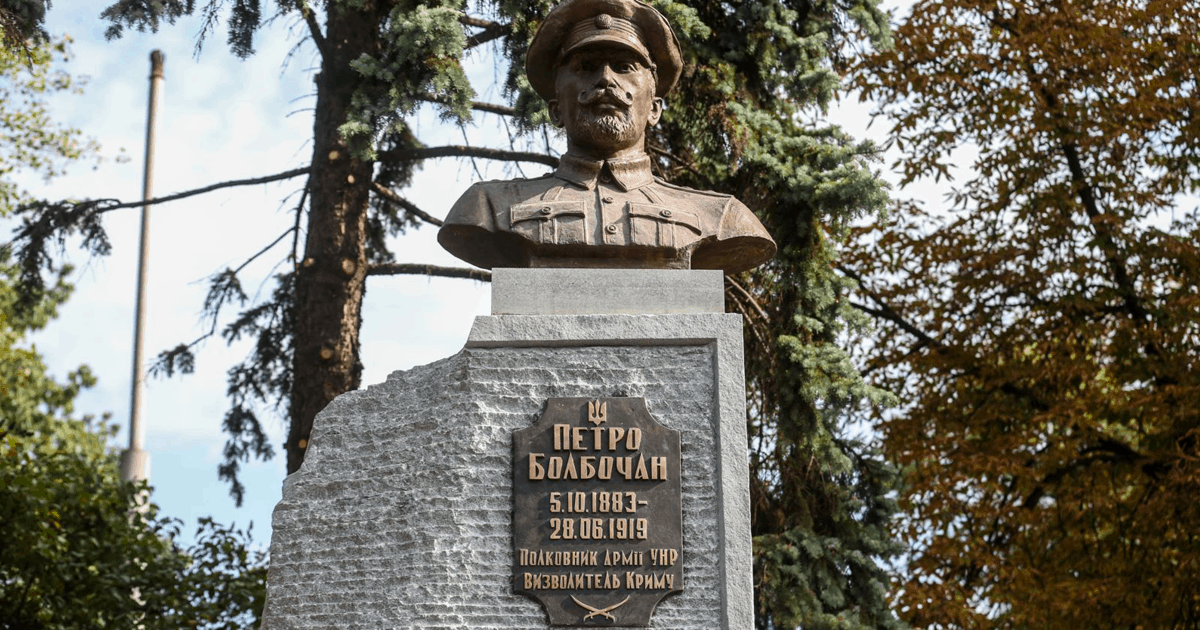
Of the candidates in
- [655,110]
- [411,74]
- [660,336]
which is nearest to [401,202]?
[411,74]

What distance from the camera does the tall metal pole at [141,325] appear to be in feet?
36.6

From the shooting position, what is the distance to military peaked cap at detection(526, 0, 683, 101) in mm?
5441

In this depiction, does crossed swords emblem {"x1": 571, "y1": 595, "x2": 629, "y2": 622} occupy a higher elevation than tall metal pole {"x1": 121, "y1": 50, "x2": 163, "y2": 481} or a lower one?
lower

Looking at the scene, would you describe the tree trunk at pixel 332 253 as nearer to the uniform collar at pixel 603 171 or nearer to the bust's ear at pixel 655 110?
the bust's ear at pixel 655 110

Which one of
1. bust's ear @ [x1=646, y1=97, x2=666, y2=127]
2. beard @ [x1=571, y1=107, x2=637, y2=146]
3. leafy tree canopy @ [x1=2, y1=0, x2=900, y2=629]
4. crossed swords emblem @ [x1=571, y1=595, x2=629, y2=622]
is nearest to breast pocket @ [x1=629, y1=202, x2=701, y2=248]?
beard @ [x1=571, y1=107, x2=637, y2=146]

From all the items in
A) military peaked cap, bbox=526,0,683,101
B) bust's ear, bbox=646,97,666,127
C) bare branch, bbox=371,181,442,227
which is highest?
Result: bare branch, bbox=371,181,442,227

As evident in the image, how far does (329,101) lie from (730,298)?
123 inches

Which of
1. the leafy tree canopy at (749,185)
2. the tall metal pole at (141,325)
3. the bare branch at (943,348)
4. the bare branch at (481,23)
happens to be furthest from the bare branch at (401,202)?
the bare branch at (943,348)

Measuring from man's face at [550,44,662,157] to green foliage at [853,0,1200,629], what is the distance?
18.0 feet

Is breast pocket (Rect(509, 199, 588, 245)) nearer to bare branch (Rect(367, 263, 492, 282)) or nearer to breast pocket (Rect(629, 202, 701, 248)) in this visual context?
breast pocket (Rect(629, 202, 701, 248))

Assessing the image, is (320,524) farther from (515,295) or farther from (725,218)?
(725,218)

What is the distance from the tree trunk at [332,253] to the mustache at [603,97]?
4.17 meters

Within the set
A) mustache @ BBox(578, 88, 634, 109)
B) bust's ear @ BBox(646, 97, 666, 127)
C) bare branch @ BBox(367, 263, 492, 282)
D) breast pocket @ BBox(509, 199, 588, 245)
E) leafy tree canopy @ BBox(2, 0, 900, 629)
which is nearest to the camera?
breast pocket @ BBox(509, 199, 588, 245)

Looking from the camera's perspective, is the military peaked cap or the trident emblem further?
the military peaked cap
